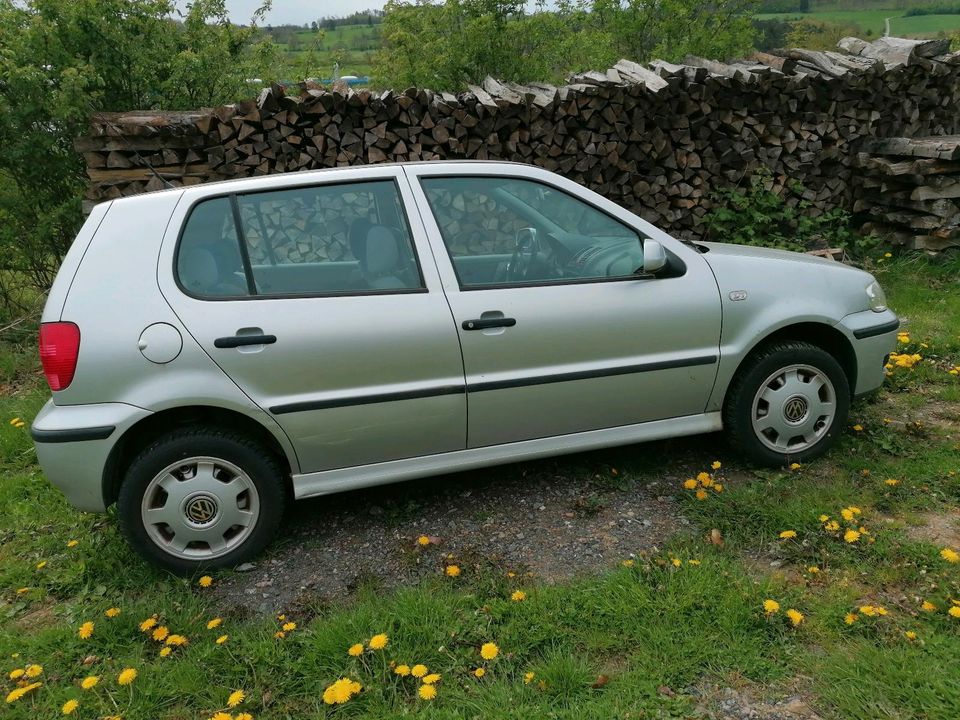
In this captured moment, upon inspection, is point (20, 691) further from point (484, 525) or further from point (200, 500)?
point (484, 525)

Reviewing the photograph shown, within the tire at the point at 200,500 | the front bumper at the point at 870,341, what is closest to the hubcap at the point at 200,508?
the tire at the point at 200,500

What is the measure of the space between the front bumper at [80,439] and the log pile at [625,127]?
137 inches

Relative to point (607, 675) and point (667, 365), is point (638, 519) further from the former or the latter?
point (607, 675)

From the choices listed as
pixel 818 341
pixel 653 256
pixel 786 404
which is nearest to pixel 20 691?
pixel 653 256

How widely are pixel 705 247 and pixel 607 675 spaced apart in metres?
2.35

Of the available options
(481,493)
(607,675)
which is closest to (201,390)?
(481,493)

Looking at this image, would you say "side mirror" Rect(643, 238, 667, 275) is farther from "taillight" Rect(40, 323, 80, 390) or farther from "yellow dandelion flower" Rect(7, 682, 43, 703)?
"yellow dandelion flower" Rect(7, 682, 43, 703)

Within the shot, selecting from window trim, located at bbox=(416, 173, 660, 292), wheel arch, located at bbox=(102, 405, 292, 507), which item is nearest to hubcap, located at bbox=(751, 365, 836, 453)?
window trim, located at bbox=(416, 173, 660, 292)

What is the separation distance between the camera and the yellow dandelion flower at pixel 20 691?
2.73 metres

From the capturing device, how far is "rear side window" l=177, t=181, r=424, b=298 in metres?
3.35

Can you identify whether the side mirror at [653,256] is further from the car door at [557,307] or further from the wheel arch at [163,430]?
the wheel arch at [163,430]

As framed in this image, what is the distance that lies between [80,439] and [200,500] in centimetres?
54

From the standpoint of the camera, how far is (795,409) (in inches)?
159

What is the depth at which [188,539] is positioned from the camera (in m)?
3.40
